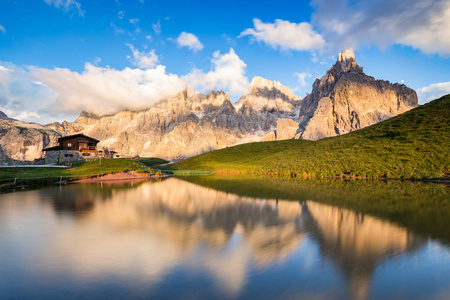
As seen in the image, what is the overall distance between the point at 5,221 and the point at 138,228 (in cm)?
790

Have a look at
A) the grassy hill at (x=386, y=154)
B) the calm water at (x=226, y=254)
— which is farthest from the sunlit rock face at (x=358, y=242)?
the grassy hill at (x=386, y=154)

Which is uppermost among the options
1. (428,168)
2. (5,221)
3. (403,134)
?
(403,134)

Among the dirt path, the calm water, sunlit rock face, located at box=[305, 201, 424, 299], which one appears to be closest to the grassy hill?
the dirt path

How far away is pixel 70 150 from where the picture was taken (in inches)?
2980

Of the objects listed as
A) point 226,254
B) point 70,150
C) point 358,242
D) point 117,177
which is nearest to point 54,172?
point 117,177

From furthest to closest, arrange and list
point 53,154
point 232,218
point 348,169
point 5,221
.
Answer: point 53,154
point 348,169
point 232,218
point 5,221

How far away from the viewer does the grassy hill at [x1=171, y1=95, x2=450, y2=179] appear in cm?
4312

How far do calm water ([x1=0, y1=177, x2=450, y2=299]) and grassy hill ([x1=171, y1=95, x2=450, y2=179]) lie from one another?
31527 millimetres

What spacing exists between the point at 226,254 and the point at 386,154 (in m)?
51.6

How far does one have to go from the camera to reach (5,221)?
1377 centimetres

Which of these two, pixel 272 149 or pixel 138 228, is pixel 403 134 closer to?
pixel 272 149

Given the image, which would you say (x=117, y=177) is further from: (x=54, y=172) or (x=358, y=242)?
(x=358, y=242)

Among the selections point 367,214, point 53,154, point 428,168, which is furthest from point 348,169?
point 53,154

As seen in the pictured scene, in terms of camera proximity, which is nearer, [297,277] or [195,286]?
[195,286]
